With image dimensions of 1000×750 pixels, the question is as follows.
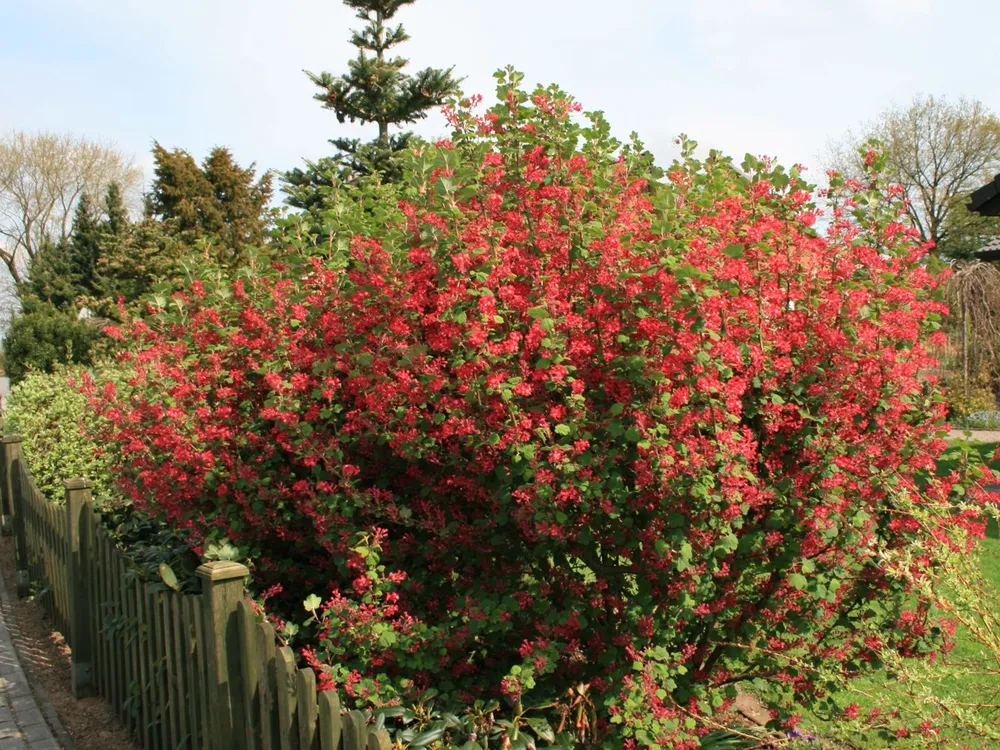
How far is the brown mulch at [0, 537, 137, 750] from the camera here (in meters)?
4.13

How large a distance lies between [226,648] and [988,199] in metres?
10.2

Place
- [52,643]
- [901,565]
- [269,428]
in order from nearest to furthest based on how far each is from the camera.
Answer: [901,565]
[269,428]
[52,643]

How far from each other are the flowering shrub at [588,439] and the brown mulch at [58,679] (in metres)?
1.47

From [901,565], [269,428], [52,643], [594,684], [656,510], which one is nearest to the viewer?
[901,565]

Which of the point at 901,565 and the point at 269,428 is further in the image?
the point at 269,428

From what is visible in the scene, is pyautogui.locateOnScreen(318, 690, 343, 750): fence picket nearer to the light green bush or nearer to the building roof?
the light green bush

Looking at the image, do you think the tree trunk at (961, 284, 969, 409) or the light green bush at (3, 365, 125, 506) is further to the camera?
the tree trunk at (961, 284, 969, 409)

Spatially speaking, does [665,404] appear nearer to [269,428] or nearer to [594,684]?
[594,684]

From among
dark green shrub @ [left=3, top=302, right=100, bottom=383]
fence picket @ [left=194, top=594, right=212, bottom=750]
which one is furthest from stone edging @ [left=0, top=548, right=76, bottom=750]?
dark green shrub @ [left=3, top=302, right=100, bottom=383]

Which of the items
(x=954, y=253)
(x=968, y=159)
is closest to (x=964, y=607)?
(x=954, y=253)

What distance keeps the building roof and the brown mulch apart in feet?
33.6

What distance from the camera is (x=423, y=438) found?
2.92 metres

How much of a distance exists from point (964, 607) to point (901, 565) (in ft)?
1.03

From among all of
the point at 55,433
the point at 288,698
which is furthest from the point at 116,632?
the point at 55,433
